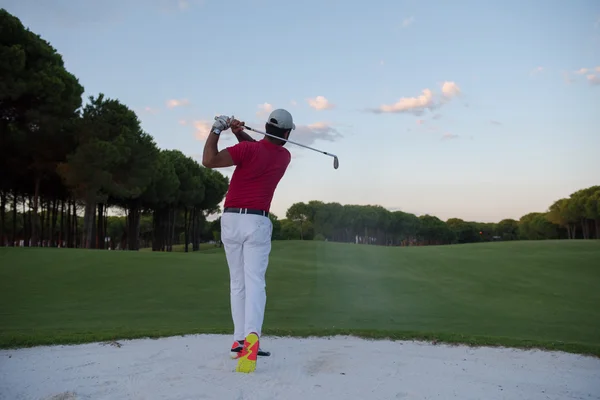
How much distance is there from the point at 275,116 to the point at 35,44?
878 inches

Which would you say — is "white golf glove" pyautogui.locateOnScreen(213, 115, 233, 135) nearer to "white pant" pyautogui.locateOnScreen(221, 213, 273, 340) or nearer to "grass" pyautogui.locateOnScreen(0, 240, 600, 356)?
"white pant" pyautogui.locateOnScreen(221, 213, 273, 340)

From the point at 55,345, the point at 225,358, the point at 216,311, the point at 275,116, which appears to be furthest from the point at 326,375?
the point at 216,311

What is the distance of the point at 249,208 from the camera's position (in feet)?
15.1

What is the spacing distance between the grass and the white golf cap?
10.00ft

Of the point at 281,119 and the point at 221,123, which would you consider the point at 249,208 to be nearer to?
the point at 221,123

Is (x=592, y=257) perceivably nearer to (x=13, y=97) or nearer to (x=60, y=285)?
(x=60, y=285)

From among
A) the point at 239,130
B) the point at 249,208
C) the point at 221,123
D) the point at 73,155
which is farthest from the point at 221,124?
the point at 73,155

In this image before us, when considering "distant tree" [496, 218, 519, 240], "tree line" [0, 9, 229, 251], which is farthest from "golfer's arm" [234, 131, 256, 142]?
"distant tree" [496, 218, 519, 240]

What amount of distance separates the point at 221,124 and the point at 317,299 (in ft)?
23.5

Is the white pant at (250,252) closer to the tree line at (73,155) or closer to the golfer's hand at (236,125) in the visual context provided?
the golfer's hand at (236,125)

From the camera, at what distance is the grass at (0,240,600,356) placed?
733cm

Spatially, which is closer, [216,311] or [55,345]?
[55,345]

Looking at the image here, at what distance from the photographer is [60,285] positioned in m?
11.6

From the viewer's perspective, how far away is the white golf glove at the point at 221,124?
4566mm
